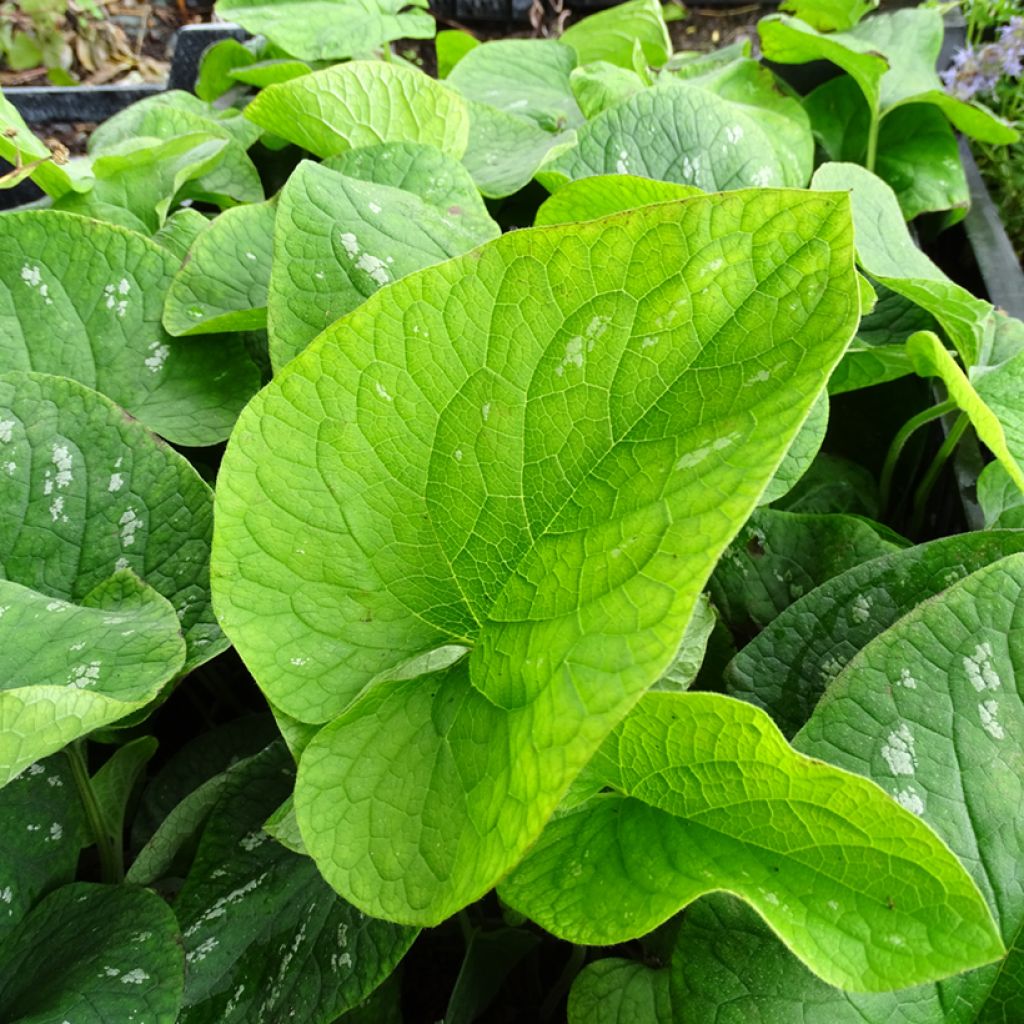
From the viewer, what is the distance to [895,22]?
41.6 inches

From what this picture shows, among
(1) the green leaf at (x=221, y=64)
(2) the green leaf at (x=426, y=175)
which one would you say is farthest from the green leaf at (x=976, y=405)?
(1) the green leaf at (x=221, y=64)

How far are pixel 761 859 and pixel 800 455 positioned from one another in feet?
0.77

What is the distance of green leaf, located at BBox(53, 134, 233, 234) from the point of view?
73cm

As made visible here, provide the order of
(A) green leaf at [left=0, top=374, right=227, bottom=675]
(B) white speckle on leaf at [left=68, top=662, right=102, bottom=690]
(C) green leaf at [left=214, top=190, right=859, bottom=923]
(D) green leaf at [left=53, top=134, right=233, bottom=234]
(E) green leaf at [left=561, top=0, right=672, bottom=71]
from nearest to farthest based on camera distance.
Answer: (C) green leaf at [left=214, top=190, right=859, bottom=923] → (B) white speckle on leaf at [left=68, top=662, right=102, bottom=690] → (A) green leaf at [left=0, top=374, right=227, bottom=675] → (D) green leaf at [left=53, top=134, right=233, bottom=234] → (E) green leaf at [left=561, top=0, right=672, bottom=71]

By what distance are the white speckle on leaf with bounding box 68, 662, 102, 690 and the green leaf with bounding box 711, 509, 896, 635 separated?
35 centimetres

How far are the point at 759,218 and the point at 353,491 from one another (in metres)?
0.18

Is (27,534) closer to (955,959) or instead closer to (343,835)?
(343,835)

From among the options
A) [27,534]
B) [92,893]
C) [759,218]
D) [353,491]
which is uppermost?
[759,218]

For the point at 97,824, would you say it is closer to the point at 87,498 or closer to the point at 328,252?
the point at 87,498

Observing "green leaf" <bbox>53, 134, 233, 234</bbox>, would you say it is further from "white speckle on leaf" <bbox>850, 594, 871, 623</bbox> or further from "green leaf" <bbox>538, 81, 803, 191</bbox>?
"white speckle on leaf" <bbox>850, 594, 871, 623</bbox>

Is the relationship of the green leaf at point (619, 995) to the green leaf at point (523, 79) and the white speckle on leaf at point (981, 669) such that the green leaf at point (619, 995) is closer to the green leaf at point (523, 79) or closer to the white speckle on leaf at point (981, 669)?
the white speckle on leaf at point (981, 669)

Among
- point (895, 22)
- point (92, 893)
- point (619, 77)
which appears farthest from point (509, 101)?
point (92, 893)

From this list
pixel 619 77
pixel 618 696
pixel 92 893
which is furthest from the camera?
pixel 619 77

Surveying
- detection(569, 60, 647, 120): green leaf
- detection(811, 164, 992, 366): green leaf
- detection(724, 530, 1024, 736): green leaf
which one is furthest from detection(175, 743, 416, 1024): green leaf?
detection(569, 60, 647, 120): green leaf
